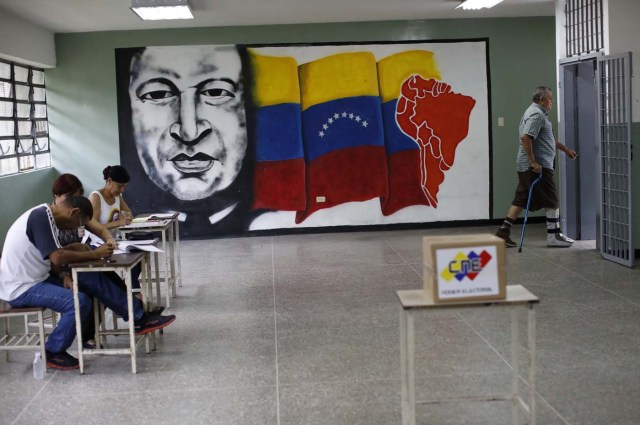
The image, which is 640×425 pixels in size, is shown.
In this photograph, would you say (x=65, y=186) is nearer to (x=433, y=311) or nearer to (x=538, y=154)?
(x=433, y=311)

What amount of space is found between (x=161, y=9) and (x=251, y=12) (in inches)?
54.5

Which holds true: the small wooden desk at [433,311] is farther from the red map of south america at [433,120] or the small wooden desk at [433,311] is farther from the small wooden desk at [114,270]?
the red map of south america at [433,120]

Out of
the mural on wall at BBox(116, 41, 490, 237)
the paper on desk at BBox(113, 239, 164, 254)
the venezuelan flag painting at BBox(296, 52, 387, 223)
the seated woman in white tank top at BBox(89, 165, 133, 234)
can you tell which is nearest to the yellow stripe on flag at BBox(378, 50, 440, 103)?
the mural on wall at BBox(116, 41, 490, 237)

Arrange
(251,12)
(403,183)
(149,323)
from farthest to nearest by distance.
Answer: (403,183), (251,12), (149,323)

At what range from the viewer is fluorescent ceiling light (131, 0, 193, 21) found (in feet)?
26.1

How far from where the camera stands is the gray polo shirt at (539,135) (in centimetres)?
852

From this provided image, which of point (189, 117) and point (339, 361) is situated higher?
point (189, 117)

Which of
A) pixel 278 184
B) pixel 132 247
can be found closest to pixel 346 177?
pixel 278 184

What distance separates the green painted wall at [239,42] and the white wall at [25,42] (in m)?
0.34

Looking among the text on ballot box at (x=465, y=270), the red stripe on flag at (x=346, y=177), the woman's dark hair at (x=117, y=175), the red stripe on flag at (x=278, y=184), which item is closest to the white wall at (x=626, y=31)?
the red stripe on flag at (x=346, y=177)

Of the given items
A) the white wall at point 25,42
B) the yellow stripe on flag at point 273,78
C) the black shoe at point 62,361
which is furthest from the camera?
the yellow stripe on flag at point 273,78

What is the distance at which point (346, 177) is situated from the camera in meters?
10.7

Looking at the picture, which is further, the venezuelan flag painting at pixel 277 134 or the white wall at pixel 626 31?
the venezuelan flag painting at pixel 277 134

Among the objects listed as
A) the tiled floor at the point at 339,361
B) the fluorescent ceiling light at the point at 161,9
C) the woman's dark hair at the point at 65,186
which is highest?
the fluorescent ceiling light at the point at 161,9
